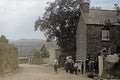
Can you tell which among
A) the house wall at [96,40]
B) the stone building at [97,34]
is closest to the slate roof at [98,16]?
the stone building at [97,34]

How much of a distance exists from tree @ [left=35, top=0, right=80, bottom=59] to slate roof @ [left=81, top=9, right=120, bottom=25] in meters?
4.89

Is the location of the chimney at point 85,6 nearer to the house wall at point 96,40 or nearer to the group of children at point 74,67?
the house wall at point 96,40

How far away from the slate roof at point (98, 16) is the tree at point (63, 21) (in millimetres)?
4891

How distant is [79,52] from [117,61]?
23.3m

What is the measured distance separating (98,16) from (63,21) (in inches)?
286

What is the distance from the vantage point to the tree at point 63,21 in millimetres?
61125

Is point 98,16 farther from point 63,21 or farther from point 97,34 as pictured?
point 63,21

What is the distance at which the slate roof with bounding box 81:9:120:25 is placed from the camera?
5430 cm

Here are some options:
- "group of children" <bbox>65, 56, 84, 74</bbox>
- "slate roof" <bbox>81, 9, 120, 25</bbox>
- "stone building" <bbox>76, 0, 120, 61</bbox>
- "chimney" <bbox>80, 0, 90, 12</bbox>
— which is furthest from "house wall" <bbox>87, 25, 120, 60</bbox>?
"group of children" <bbox>65, 56, 84, 74</bbox>

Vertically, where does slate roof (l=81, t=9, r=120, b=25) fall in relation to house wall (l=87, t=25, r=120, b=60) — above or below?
above

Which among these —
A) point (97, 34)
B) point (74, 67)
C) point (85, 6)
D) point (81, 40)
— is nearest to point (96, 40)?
point (97, 34)

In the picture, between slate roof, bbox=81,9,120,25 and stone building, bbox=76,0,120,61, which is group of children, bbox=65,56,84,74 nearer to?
stone building, bbox=76,0,120,61

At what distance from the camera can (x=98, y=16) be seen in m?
55.7

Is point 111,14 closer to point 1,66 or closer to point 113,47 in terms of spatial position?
point 113,47
